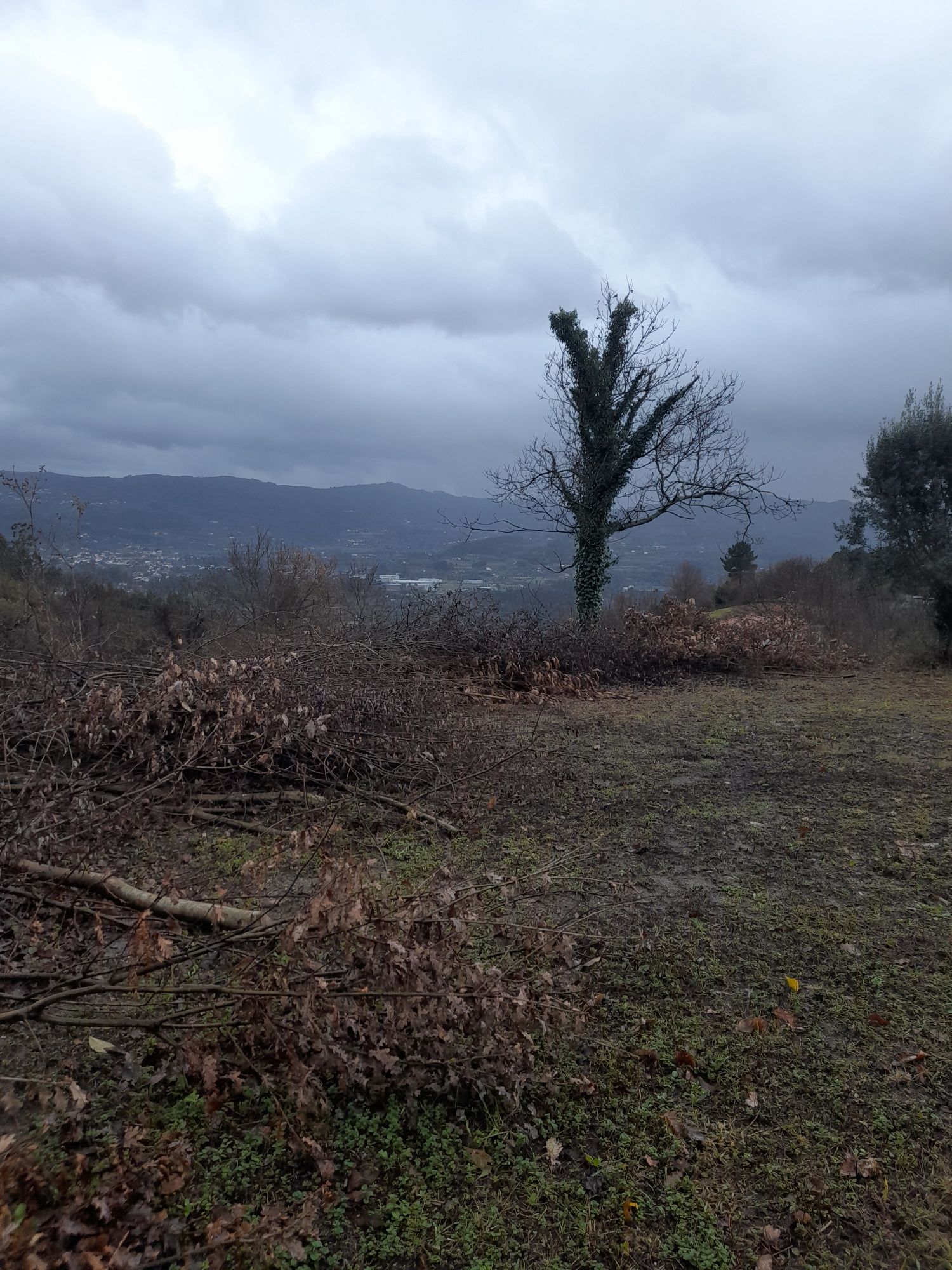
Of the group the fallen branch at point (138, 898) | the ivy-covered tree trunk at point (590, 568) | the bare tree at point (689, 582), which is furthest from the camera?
the bare tree at point (689, 582)

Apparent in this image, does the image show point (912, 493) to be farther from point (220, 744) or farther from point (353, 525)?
point (353, 525)

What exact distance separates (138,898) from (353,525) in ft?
166

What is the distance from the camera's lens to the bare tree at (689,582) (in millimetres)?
30281

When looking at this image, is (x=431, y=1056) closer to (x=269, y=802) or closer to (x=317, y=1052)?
(x=317, y=1052)

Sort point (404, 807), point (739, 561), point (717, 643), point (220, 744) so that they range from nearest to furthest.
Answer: point (220, 744) < point (404, 807) < point (717, 643) < point (739, 561)

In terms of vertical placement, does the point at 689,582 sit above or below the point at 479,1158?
above

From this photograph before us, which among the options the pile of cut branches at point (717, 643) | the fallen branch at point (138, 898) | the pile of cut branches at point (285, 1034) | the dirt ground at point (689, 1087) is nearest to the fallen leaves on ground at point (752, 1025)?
the dirt ground at point (689, 1087)

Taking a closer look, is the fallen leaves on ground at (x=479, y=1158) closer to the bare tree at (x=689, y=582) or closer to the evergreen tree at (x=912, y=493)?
the evergreen tree at (x=912, y=493)

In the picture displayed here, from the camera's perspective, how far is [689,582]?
3238cm

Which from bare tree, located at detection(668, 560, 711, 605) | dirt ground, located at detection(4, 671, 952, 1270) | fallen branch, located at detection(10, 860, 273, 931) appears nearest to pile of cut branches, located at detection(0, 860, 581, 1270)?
dirt ground, located at detection(4, 671, 952, 1270)

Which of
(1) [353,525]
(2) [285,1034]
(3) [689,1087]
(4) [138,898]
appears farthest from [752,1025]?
(1) [353,525]

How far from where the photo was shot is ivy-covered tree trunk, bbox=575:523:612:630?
1404 centimetres

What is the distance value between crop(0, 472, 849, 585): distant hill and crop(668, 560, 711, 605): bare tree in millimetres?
797

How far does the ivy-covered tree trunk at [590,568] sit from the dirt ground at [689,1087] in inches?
366
